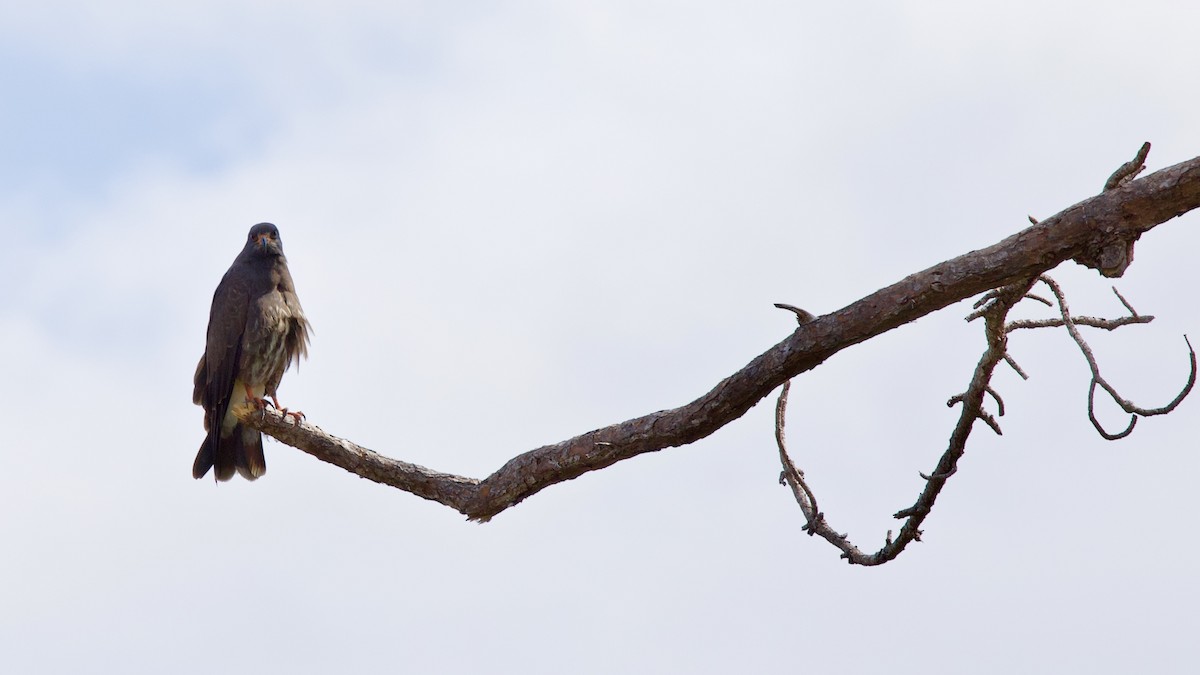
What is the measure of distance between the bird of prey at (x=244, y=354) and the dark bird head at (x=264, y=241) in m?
0.03

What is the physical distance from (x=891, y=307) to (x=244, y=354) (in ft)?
14.8

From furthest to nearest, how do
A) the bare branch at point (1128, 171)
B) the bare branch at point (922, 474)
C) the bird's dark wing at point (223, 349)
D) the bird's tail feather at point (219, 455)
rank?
the bird's dark wing at point (223, 349), the bird's tail feather at point (219, 455), the bare branch at point (922, 474), the bare branch at point (1128, 171)

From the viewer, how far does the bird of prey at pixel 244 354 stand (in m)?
7.23

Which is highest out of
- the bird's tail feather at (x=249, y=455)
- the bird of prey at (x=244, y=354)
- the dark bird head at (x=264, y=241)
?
the dark bird head at (x=264, y=241)

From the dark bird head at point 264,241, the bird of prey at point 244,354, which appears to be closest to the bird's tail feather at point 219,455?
the bird of prey at point 244,354

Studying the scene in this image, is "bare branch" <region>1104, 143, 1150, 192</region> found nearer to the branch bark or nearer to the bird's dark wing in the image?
the branch bark

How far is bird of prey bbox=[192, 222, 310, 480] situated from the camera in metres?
7.23

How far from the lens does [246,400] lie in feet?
23.2

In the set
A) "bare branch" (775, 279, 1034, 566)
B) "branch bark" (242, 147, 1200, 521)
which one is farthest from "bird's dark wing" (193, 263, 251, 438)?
"bare branch" (775, 279, 1034, 566)

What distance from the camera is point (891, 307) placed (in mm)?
3996

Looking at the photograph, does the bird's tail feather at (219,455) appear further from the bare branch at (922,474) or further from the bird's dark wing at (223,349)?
the bare branch at (922,474)

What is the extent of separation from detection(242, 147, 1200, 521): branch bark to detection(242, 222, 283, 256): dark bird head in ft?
12.2

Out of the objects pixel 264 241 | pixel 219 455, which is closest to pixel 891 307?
pixel 219 455

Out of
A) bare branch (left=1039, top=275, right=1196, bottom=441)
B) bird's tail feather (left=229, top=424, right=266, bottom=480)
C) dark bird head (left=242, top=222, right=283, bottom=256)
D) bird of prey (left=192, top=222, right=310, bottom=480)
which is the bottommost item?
bare branch (left=1039, top=275, right=1196, bottom=441)
